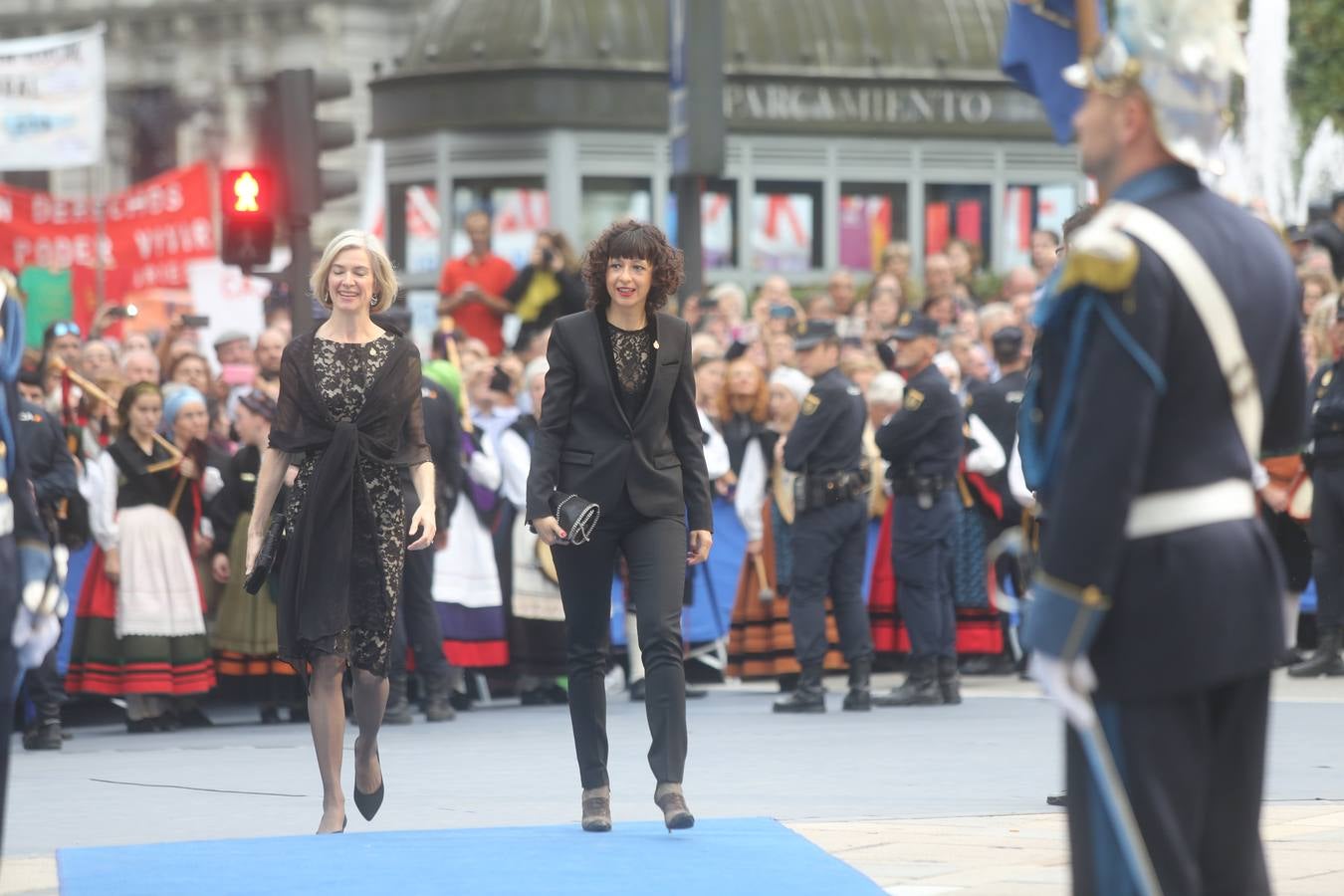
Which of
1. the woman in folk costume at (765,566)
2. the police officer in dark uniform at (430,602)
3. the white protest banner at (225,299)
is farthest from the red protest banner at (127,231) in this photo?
the police officer in dark uniform at (430,602)

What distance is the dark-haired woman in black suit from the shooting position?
27.9 ft

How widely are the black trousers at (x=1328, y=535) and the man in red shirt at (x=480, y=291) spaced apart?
6.60 m

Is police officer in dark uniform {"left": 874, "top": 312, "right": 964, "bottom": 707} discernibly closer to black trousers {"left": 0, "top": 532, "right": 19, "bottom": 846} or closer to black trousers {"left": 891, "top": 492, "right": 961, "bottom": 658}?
black trousers {"left": 891, "top": 492, "right": 961, "bottom": 658}

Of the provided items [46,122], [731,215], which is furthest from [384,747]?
[731,215]

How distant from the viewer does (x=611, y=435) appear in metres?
8.70

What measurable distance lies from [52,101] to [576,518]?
16.8 m

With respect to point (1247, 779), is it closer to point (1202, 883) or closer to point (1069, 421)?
point (1202, 883)

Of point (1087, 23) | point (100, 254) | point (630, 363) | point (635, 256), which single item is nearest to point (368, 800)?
point (630, 363)

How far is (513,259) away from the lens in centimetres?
2648

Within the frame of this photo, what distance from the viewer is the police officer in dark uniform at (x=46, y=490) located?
35.9 feet

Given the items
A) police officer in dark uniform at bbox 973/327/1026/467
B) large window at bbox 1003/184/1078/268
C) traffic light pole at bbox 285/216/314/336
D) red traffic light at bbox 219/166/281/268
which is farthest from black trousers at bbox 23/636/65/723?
large window at bbox 1003/184/1078/268

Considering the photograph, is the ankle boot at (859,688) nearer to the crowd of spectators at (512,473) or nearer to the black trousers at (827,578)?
the black trousers at (827,578)

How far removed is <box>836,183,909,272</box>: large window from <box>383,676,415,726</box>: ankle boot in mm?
14808

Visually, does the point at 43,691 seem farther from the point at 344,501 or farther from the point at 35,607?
the point at 35,607
